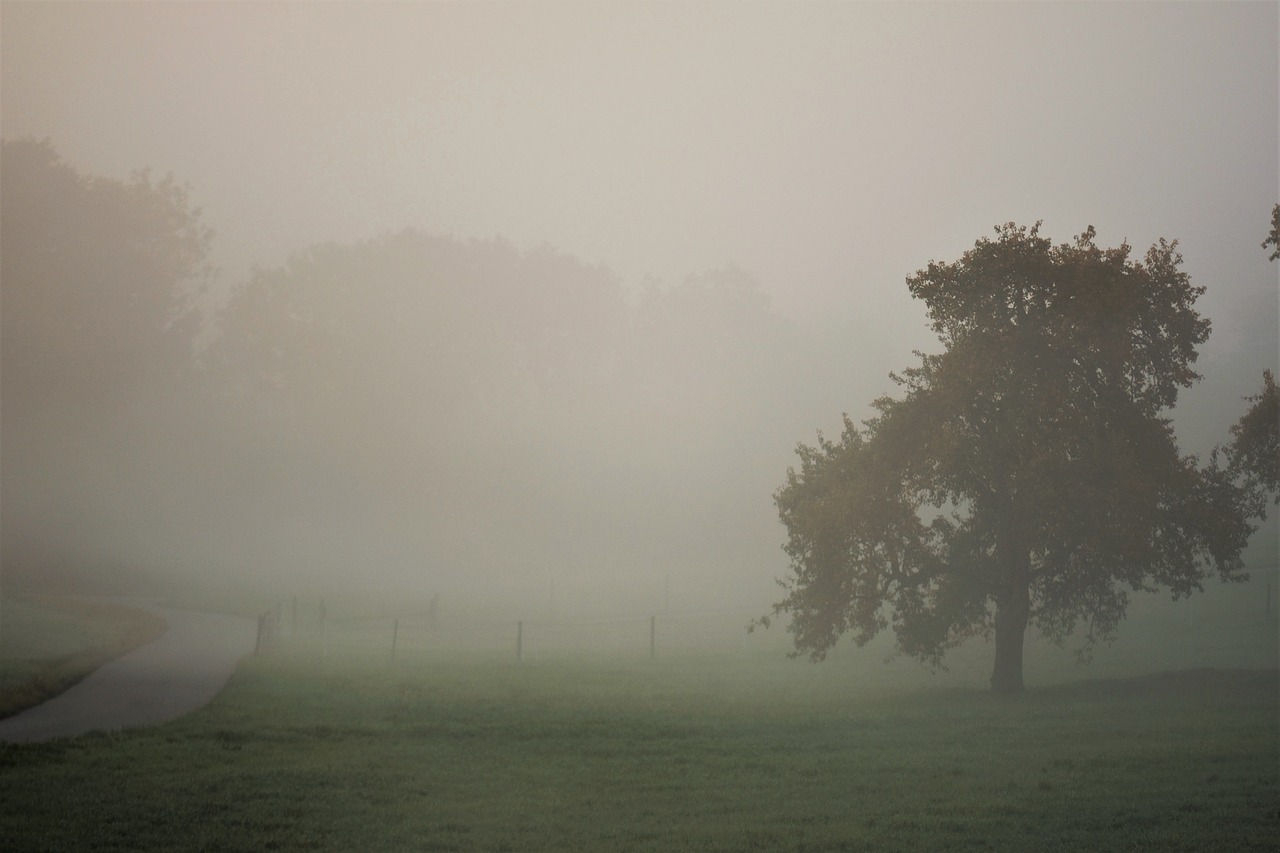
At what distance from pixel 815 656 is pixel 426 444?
194 feet

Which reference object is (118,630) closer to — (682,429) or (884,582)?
(884,582)

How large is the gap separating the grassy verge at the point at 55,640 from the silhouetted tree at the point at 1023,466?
60.6ft

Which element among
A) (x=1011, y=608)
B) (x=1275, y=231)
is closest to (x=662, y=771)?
(x=1011, y=608)

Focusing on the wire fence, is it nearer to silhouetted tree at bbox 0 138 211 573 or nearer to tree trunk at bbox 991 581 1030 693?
tree trunk at bbox 991 581 1030 693

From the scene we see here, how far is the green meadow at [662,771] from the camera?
13312 mm

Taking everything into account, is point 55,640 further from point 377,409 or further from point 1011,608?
point 377,409

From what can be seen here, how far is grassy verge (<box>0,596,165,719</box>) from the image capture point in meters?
25.7

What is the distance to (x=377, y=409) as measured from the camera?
8238 centimetres

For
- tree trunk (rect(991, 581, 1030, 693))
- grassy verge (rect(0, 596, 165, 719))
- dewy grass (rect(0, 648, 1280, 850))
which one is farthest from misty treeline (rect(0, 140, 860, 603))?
dewy grass (rect(0, 648, 1280, 850))

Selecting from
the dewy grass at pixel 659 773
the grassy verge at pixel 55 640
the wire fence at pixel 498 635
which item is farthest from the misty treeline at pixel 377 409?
the dewy grass at pixel 659 773

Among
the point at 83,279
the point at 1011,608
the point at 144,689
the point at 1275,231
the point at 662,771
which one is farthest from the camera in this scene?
the point at 83,279

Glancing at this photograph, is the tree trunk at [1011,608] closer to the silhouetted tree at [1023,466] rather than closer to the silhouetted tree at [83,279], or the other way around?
the silhouetted tree at [1023,466]

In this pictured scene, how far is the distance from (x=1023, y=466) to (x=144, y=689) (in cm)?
2226

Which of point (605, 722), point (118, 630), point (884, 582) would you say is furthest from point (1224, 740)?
point (118, 630)
